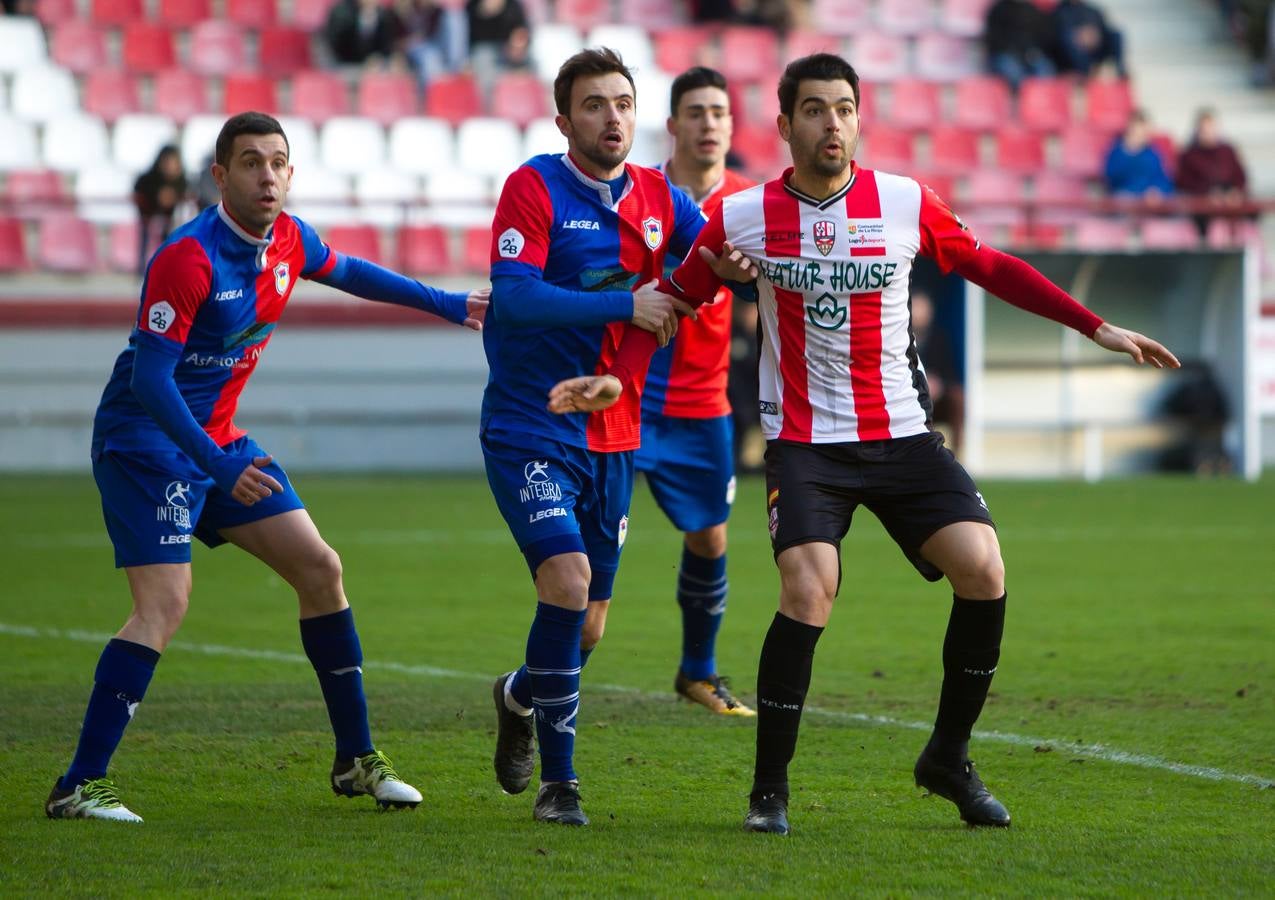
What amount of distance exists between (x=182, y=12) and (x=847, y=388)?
61.8ft

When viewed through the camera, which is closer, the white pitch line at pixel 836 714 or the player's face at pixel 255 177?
the player's face at pixel 255 177

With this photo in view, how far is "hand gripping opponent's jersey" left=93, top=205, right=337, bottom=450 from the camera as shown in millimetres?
5051

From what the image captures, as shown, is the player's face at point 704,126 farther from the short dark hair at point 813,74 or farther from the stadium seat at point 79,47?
the stadium seat at point 79,47

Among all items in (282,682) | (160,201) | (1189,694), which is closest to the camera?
(1189,694)

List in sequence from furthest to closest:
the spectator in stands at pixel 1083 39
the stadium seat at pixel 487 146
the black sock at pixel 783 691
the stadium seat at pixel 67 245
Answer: the spectator in stands at pixel 1083 39 → the stadium seat at pixel 487 146 → the stadium seat at pixel 67 245 → the black sock at pixel 783 691

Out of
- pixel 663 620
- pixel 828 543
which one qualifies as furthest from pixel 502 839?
pixel 663 620

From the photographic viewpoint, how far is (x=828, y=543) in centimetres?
489

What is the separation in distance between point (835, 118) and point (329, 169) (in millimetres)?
16283

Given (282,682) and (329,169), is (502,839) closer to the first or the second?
(282,682)

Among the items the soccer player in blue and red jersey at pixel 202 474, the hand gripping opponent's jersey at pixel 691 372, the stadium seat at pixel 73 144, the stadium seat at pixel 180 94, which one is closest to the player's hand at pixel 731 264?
the soccer player in blue and red jersey at pixel 202 474

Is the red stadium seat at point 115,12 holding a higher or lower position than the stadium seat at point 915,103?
higher

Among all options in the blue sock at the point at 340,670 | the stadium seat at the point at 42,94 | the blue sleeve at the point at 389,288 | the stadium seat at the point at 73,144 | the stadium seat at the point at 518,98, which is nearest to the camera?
the blue sock at the point at 340,670

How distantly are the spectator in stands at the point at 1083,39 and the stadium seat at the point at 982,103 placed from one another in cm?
88

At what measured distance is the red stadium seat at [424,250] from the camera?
1916 centimetres
